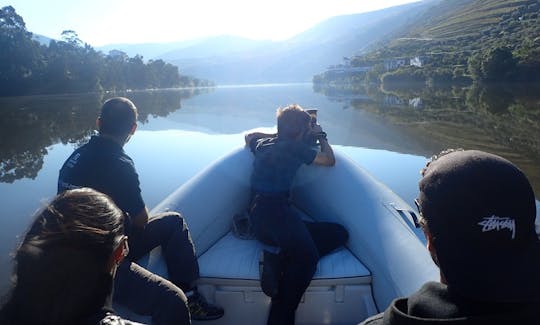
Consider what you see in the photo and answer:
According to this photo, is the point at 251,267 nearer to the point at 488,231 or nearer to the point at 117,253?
the point at 117,253

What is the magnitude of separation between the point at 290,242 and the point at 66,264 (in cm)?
161

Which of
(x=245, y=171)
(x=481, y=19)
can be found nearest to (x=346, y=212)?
(x=245, y=171)

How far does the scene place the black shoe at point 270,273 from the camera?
2460 millimetres

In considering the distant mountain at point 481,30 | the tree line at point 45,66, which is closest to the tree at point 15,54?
the tree line at point 45,66

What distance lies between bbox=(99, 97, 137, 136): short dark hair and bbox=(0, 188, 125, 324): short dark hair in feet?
3.86

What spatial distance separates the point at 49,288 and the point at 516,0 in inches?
3394

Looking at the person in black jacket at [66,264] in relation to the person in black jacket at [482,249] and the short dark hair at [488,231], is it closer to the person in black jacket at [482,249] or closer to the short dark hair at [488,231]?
the person in black jacket at [482,249]

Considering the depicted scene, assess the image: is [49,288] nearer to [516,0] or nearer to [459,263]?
[459,263]

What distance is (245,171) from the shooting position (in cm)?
398

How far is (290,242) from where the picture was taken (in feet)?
8.48

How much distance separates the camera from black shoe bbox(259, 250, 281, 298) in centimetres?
246

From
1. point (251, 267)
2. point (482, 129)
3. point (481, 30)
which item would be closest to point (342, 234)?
point (251, 267)

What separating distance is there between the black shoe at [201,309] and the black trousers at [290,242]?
344mm

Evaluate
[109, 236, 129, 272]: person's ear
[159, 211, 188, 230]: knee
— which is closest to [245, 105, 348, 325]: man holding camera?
[159, 211, 188, 230]: knee
